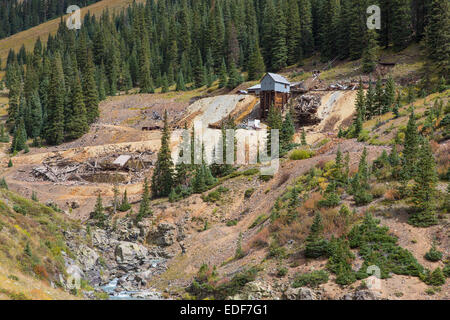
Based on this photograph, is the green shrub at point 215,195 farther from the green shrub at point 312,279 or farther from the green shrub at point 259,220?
the green shrub at point 312,279

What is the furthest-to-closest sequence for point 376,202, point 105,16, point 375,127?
point 105,16 < point 375,127 < point 376,202

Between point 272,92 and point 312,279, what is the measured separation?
50233 millimetres

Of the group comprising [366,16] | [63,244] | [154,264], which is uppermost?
[366,16]

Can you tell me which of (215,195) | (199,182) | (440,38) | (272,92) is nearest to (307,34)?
(272,92)

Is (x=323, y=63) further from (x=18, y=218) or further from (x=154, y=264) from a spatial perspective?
(x=18, y=218)

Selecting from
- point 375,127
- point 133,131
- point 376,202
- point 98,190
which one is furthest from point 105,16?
point 376,202

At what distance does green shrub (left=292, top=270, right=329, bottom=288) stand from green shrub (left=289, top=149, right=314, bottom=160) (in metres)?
24.2

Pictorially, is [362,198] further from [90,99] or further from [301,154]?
[90,99]

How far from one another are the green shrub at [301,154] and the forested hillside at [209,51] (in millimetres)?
21821

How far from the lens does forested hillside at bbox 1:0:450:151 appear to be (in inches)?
3039

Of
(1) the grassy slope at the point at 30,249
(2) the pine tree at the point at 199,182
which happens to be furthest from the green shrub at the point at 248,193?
(1) the grassy slope at the point at 30,249

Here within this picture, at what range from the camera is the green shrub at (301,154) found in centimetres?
4850

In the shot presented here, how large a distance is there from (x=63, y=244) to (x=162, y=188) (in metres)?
20.5

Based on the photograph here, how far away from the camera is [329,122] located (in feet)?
213
